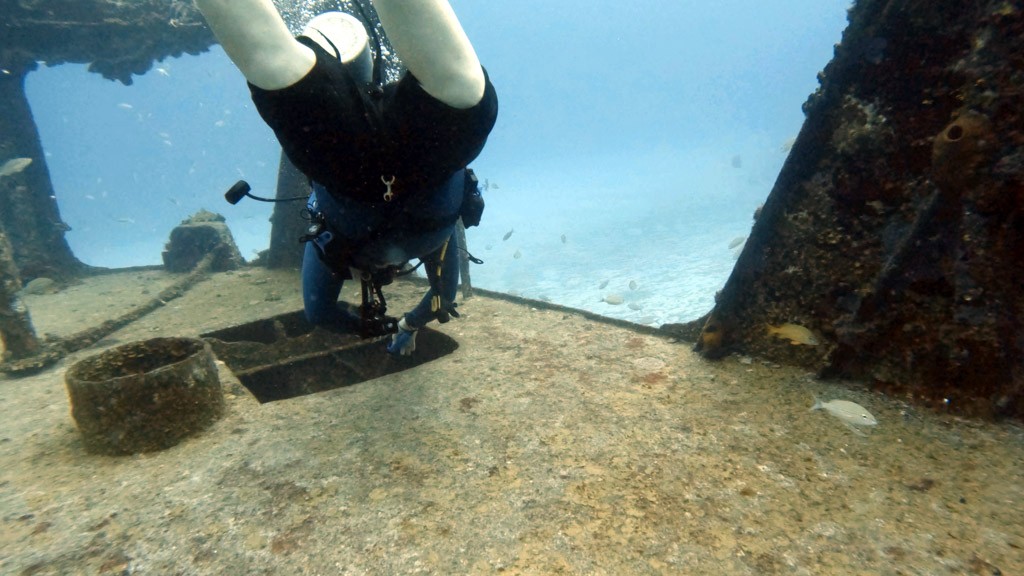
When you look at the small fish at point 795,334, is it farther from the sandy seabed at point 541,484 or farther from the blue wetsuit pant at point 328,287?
the blue wetsuit pant at point 328,287

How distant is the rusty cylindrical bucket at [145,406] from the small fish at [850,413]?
155 inches

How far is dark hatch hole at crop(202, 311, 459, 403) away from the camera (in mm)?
4664

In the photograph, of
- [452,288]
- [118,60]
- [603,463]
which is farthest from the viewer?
[118,60]

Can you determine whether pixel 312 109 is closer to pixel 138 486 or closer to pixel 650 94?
pixel 138 486

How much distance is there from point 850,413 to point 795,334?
2.43ft

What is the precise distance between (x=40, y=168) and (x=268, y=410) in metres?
10.9

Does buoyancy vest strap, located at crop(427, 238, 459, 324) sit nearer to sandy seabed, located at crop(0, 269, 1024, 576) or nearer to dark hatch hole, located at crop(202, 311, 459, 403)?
sandy seabed, located at crop(0, 269, 1024, 576)

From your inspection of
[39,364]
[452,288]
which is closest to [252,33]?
[452,288]

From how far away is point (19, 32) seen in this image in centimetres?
955

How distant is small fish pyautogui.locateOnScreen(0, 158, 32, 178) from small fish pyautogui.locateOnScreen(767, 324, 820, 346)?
12.5 metres

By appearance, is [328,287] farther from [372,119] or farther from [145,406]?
[372,119]

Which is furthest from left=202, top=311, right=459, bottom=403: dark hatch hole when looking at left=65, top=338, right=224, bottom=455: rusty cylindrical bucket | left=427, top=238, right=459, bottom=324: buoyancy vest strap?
left=65, top=338, right=224, bottom=455: rusty cylindrical bucket

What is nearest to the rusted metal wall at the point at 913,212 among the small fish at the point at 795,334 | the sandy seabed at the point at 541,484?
the small fish at the point at 795,334

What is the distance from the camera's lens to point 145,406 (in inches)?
118
